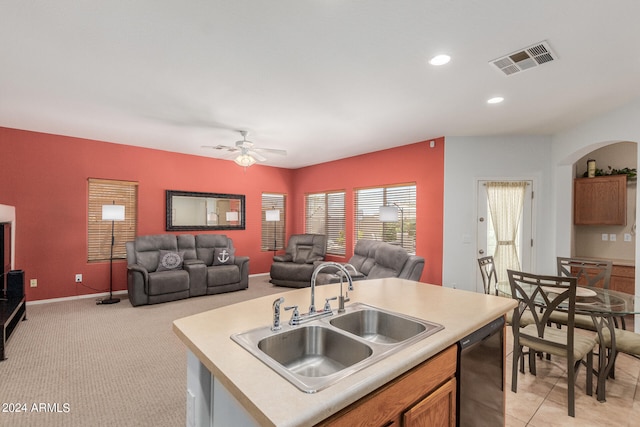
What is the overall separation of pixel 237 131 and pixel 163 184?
2.36 metres

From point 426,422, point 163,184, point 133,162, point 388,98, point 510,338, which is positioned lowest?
point 510,338

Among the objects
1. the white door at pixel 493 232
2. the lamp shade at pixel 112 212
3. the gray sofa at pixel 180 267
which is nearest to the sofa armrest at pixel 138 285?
the gray sofa at pixel 180 267

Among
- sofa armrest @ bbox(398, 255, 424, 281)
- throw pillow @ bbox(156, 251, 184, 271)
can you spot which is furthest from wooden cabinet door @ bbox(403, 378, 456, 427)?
throw pillow @ bbox(156, 251, 184, 271)

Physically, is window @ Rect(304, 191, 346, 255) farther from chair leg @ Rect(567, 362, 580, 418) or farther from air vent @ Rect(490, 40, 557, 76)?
chair leg @ Rect(567, 362, 580, 418)

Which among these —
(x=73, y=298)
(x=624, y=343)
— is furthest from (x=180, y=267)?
(x=624, y=343)

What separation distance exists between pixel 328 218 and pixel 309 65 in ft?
16.0

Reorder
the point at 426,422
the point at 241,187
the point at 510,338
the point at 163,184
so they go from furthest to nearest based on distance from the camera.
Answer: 1. the point at 241,187
2. the point at 163,184
3. the point at 510,338
4. the point at 426,422

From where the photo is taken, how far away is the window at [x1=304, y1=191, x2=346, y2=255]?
705 cm

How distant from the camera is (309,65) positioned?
107 inches

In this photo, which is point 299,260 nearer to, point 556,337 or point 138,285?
point 138,285

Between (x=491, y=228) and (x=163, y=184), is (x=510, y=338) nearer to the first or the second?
(x=491, y=228)

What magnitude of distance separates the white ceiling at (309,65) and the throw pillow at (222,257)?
8.32 ft

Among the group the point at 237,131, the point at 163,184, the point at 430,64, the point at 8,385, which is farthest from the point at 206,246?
the point at 430,64

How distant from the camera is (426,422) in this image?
4.31 feet
